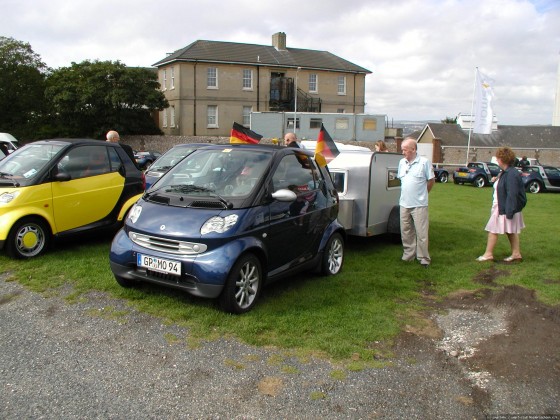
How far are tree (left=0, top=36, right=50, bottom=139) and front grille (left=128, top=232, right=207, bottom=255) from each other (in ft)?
134

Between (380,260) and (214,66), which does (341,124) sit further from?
(380,260)

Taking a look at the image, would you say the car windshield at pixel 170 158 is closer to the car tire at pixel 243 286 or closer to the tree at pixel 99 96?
the car tire at pixel 243 286

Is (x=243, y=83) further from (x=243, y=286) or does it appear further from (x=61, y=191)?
(x=243, y=286)

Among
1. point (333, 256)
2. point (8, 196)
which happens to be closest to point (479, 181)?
point (333, 256)

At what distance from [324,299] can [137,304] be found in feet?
7.12

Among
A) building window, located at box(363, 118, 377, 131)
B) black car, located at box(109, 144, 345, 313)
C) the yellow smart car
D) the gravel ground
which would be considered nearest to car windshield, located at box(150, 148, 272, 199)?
black car, located at box(109, 144, 345, 313)

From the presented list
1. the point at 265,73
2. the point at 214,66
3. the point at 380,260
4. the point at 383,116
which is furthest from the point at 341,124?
the point at 380,260

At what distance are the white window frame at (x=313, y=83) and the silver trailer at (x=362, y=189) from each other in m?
44.2

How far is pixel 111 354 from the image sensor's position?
4289 millimetres

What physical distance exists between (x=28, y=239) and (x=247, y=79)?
4390cm

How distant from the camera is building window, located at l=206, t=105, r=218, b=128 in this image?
47688mm

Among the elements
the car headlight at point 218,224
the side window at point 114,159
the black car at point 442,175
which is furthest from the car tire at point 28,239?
the black car at point 442,175

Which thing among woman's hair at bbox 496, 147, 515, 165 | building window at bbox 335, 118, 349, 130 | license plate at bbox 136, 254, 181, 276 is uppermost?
building window at bbox 335, 118, 349, 130

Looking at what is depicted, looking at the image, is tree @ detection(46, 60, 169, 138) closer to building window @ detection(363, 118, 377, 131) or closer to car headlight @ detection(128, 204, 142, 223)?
building window @ detection(363, 118, 377, 131)
